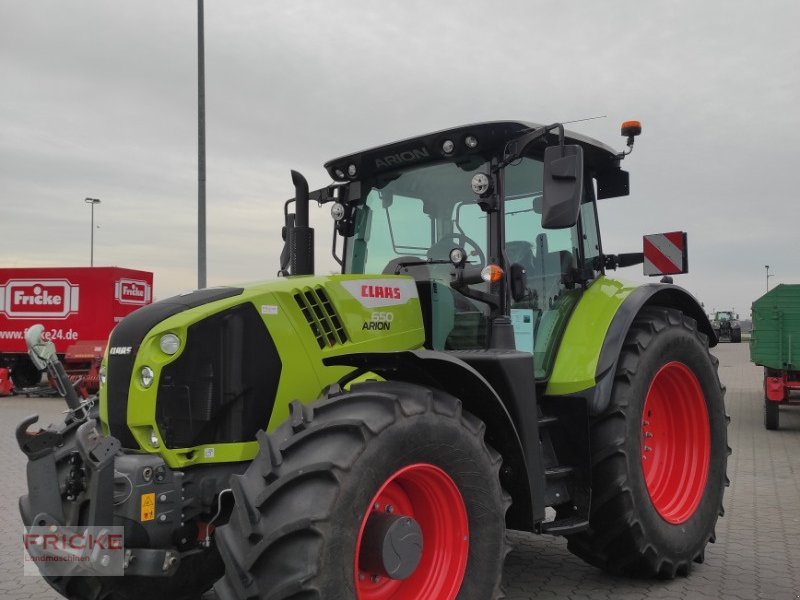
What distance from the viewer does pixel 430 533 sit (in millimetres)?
3414

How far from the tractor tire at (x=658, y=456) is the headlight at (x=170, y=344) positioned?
8.01ft

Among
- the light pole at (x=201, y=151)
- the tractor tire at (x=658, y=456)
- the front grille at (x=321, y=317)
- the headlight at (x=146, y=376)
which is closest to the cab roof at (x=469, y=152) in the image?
the tractor tire at (x=658, y=456)

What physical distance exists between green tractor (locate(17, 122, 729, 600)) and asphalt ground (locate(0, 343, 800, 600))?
0.61 feet

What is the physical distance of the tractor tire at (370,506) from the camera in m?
2.71

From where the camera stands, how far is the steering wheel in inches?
170

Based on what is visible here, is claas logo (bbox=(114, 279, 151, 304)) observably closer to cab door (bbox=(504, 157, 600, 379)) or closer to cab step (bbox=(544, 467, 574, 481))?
cab door (bbox=(504, 157, 600, 379))

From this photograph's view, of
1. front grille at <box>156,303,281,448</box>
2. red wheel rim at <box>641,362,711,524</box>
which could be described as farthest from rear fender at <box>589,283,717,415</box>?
front grille at <box>156,303,281,448</box>

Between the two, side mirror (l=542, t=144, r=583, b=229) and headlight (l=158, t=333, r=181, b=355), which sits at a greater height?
side mirror (l=542, t=144, r=583, b=229)

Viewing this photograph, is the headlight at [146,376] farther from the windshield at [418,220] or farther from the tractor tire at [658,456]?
the tractor tire at [658,456]

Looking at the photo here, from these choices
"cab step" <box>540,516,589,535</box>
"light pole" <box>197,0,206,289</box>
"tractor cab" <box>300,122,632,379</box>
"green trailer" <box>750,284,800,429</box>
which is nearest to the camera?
"cab step" <box>540,516,589,535</box>

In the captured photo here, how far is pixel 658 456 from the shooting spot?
5.19m

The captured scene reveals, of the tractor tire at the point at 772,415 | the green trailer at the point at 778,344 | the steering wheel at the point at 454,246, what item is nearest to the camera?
the steering wheel at the point at 454,246

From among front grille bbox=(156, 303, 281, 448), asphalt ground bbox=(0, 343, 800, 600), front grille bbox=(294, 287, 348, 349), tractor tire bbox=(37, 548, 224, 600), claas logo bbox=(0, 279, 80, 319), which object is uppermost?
claas logo bbox=(0, 279, 80, 319)

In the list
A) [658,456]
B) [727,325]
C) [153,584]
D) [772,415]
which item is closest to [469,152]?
[658,456]
